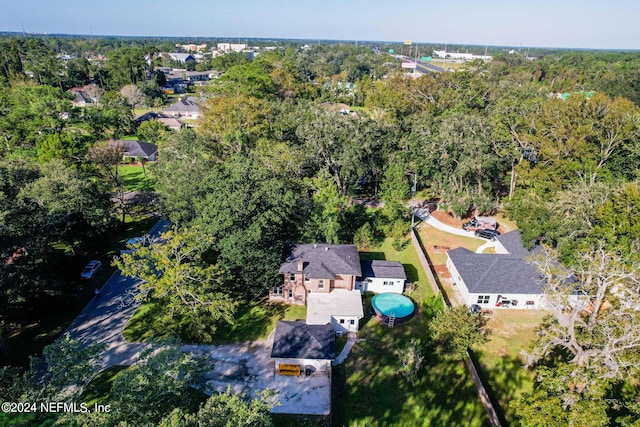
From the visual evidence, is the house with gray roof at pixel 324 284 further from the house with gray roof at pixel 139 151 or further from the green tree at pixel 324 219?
the house with gray roof at pixel 139 151

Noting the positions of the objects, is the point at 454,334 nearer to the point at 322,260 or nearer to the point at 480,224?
the point at 322,260

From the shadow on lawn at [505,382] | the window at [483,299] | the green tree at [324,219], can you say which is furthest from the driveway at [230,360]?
the window at [483,299]

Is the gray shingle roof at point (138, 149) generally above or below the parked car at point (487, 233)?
above

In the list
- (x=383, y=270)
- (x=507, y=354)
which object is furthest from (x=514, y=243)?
(x=383, y=270)

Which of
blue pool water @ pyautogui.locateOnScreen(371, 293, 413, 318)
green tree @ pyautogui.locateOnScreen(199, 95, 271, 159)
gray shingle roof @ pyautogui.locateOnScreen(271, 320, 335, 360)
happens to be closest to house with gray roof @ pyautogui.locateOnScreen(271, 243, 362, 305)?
blue pool water @ pyautogui.locateOnScreen(371, 293, 413, 318)

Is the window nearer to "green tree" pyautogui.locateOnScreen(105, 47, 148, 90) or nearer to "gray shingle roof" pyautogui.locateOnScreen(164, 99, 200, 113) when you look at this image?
"gray shingle roof" pyautogui.locateOnScreen(164, 99, 200, 113)

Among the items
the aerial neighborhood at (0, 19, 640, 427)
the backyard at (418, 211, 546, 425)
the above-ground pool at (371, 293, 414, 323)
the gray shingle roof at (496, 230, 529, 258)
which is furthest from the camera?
the gray shingle roof at (496, 230, 529, 258)

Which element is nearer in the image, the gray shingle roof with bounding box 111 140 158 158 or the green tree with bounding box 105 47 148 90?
the gray shingle roof with bounding box 111 140 158 158
